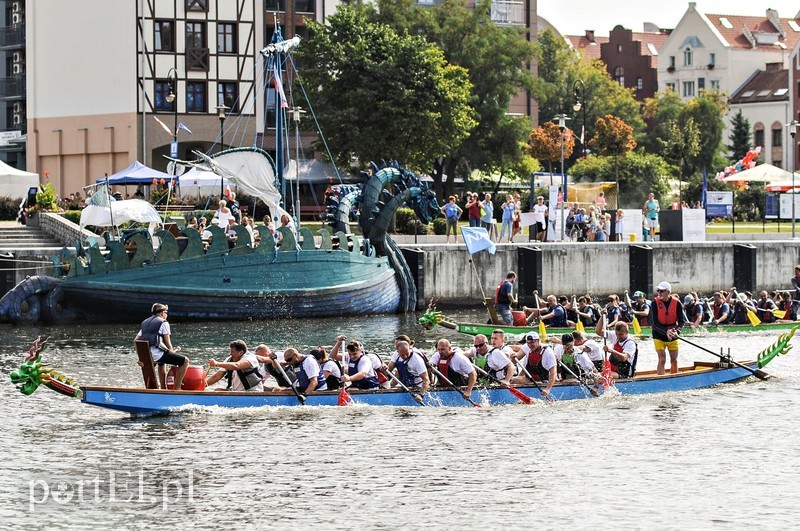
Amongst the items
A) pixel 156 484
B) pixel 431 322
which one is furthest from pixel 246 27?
pixel 156 484

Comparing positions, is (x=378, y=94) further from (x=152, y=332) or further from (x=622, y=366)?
(x=152, y=332)

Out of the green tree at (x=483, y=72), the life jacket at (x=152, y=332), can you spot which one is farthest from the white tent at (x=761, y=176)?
the life jacket at (x=152, y=332)

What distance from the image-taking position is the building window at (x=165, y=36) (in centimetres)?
7275

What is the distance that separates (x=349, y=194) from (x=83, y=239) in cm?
927

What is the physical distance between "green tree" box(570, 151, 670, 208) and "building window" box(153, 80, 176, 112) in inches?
1067

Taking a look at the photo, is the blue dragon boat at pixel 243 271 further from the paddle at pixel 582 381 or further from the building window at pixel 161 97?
the building window at pixel 161 97

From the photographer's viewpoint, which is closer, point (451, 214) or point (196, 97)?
point (451, 214)

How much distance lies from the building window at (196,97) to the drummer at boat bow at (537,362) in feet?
156

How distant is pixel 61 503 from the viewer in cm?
2134

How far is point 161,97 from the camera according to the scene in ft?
240

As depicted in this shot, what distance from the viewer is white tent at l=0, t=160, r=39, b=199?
2235 inches

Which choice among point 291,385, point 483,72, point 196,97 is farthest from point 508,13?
point 291,385

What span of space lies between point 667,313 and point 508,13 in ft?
205

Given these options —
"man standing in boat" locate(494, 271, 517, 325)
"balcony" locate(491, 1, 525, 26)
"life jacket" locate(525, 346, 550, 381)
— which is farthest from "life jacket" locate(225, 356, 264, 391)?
"balcony" locate(491, 1, 525, 26)
